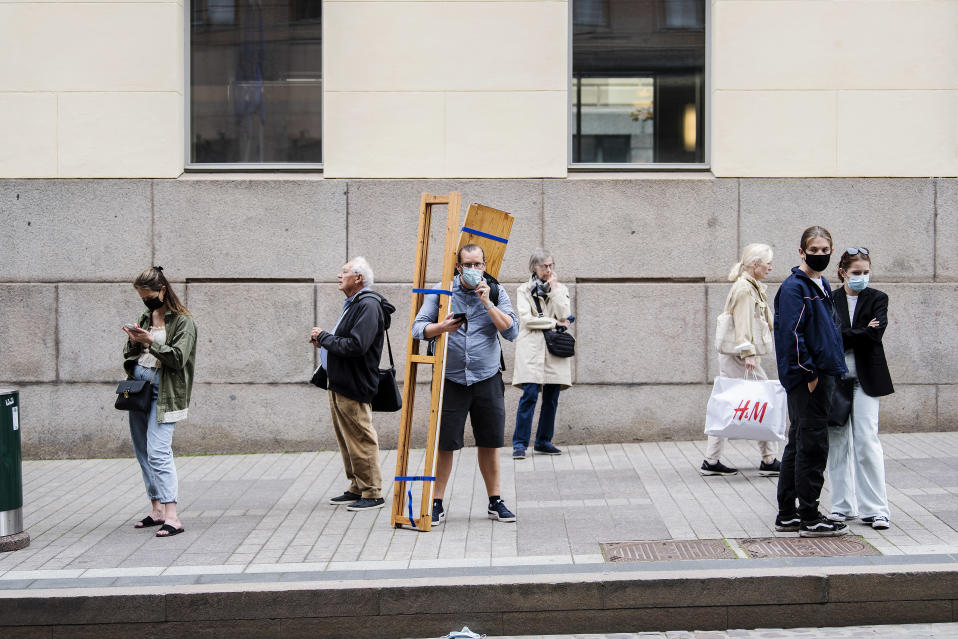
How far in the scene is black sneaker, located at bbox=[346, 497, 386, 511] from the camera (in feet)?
23.7

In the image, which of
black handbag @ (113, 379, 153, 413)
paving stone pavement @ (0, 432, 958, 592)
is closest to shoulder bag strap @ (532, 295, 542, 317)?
paving stone pavement @ (0, 432, 958, 592)

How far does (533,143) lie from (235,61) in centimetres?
306

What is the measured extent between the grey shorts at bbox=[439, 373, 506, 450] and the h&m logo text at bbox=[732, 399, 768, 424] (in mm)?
1816

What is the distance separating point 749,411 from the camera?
736 centimetres

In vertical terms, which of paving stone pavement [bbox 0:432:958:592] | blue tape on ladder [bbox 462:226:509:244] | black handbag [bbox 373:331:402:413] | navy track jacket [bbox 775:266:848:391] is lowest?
paving stone pavement [bbox 0:432:958:592]

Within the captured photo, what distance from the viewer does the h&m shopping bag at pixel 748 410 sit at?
7320 millimetres

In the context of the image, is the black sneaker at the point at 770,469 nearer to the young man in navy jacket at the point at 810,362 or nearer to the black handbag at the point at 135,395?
the young man in navy jacket at the point at 810,362

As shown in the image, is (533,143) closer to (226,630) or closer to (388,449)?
(388,449)

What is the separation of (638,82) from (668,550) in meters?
5.56

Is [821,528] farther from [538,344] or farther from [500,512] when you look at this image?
[538,344]

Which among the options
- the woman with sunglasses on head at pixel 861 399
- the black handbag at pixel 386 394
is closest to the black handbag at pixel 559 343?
the black handbag at pixel 386 394

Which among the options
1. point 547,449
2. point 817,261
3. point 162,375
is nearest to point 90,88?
point 162,375

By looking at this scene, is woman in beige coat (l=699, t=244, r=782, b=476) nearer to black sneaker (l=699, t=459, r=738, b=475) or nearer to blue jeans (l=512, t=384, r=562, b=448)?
black sneaker (l=699, t=459, r=738, b=475)

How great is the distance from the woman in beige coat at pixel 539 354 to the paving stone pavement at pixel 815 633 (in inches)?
148
